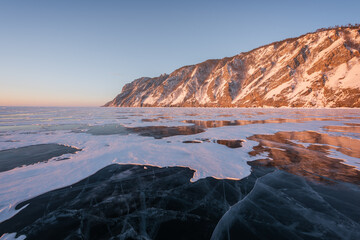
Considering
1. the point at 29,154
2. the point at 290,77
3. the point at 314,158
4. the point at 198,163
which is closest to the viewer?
the point at 198,163

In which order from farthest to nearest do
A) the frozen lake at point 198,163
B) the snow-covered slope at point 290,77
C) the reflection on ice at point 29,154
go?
the snow-covered slope at point 290,77 < the reflection on ice at point 29,154 < the frozen lake at point 198,163

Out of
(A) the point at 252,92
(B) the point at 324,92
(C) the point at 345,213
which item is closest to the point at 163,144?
(C) the point at 345,213

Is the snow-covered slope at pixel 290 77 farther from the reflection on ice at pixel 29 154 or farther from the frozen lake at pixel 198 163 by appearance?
the reflection on ice at pixel 29 154

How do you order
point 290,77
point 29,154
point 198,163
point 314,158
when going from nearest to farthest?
1. point 198,163
2. point 314,158
3. point 29,154
4. point 290,77

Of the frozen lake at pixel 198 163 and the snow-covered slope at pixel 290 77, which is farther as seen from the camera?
the snow-covered slope at pixel 290 77

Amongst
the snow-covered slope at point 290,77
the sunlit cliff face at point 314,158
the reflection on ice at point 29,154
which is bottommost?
the sunlit cliff face at point 314,158

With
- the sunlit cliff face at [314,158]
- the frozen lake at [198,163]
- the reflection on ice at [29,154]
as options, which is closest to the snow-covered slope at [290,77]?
the sunlit cliff face at [314,158]

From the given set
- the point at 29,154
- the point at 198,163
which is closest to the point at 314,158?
the point at 198,163

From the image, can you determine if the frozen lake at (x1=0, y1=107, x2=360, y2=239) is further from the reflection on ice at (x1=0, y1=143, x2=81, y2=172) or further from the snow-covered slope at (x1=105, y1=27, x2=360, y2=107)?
the snow-covered slope at (x1=105, y1=27, x2=360, y2=107)

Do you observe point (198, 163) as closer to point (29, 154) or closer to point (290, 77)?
point (29, 154)
